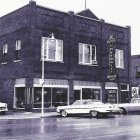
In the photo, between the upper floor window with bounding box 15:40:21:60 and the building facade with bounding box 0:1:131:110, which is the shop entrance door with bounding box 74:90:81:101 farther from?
the upper floor window with bounding box 15:40:21:60

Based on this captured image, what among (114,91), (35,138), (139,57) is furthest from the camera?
(139,57)

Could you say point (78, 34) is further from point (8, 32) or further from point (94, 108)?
point (94, 108)

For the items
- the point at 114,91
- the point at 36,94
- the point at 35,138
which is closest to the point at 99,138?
the point at 35,138

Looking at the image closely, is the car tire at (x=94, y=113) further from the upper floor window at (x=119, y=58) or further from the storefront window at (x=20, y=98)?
the upper floor window at (x=119, y=58)

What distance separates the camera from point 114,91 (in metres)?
36.0

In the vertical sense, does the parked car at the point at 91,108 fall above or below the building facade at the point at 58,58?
below

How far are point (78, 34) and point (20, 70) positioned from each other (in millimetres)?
7501

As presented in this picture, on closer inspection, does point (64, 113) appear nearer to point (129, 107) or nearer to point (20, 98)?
point (20, 98)

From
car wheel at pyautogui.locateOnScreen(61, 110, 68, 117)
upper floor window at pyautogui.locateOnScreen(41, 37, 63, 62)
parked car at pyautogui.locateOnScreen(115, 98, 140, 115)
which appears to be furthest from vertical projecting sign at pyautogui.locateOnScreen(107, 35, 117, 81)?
car wheel at pyautogui.locateOnScreen(61, 110, 68, 117)

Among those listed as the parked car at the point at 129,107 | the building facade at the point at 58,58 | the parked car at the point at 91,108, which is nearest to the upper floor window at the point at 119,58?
the building facade at the point at 58,58

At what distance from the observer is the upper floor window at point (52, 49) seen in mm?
29844

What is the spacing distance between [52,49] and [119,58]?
991 cm

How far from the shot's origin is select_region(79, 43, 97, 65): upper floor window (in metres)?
33.1

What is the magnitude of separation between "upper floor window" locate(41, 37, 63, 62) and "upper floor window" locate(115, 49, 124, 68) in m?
8.35
